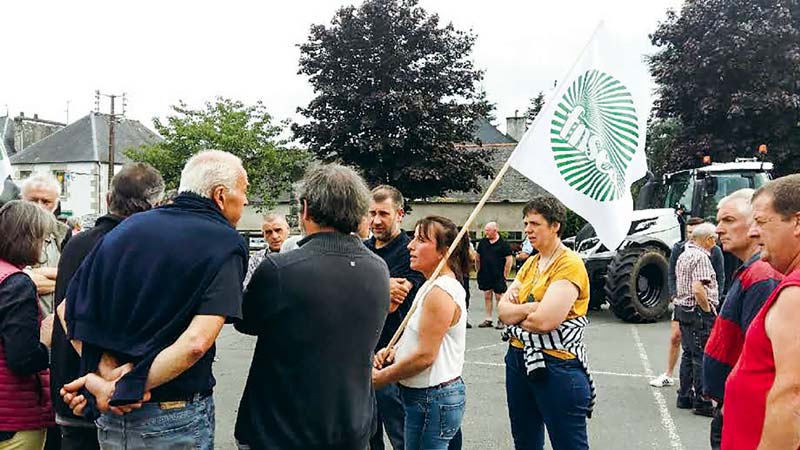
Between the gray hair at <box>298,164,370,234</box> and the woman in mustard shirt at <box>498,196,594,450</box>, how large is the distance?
4.70ft

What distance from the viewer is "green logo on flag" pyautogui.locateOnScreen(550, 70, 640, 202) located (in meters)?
4.16

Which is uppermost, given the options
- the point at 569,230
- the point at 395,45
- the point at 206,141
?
the point at 395,45

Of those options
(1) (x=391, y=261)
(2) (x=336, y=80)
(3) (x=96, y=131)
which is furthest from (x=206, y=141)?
(1) (x=391, y=261)

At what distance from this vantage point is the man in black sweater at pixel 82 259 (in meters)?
3.02

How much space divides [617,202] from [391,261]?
143cm

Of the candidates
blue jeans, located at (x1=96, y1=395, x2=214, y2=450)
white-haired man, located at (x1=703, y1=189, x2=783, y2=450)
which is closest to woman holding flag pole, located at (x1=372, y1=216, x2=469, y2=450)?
blue jeans, located at (x1=96, y1=395, x2=214, y2=450)

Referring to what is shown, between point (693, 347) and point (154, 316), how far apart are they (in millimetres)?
5654

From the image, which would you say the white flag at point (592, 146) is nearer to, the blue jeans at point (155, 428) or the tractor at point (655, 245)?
the blue jeans at point (155, 428)

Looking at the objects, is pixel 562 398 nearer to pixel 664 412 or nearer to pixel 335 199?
pixel 335 199

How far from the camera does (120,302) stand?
232cm

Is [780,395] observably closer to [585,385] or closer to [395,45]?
[585,385]

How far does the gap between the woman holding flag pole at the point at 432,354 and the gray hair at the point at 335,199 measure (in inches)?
33.4

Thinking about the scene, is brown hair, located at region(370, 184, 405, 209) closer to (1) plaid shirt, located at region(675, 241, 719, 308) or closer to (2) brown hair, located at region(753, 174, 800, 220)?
(2) brown hair, located at region(753, 174, 800, 220)

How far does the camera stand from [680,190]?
13273mm
